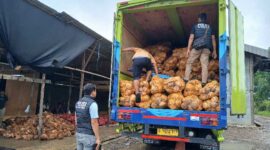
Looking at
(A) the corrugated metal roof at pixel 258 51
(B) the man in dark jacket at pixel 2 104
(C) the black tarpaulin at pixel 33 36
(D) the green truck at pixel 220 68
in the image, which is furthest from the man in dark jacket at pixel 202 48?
(A) the corrugated metal roof at pixel 258 51

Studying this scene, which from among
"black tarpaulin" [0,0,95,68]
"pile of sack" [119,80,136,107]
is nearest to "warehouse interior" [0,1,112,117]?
"black tarpaulin" [0,0,95,68]

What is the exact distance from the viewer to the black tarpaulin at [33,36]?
647 cm

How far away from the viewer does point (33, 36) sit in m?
6.97

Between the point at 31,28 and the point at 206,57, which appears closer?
the point at 206,57

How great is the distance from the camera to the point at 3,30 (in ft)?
20.9

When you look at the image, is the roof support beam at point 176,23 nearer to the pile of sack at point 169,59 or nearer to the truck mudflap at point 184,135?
the pile of sack at point 169,59

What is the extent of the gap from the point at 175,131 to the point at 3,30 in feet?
15.6

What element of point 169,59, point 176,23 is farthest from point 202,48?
point 169,59

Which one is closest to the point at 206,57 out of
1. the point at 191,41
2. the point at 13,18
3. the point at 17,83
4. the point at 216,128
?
the point at 191,41

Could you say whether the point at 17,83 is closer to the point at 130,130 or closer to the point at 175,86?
the point at 130,130

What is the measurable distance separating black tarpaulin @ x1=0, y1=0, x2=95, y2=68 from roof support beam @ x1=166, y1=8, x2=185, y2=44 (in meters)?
3.21

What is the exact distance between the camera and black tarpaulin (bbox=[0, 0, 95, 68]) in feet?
21.2

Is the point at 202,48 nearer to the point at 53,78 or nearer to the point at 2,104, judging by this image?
the point at 2,104

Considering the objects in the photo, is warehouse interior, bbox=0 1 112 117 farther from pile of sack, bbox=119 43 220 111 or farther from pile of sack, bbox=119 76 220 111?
pile of sack, bbox=119 76 220 111
